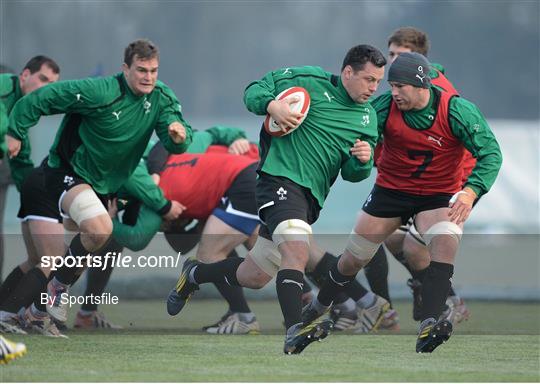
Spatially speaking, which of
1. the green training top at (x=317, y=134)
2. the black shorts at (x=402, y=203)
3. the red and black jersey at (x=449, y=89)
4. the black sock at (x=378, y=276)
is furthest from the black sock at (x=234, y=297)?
the red and black jersey at (x=449, y=89)

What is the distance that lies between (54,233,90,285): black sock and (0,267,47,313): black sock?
30 centimetres

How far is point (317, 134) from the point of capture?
8297 mm

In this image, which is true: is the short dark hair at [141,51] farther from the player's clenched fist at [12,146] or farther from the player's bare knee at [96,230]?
the player's bare knee at [96,230]

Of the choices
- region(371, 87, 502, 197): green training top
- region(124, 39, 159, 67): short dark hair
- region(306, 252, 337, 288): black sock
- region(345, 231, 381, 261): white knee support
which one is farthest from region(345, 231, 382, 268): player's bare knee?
region(124, 39, 159, 67): short dark hair

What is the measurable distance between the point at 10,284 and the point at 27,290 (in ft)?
1.49

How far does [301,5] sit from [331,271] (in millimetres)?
6543

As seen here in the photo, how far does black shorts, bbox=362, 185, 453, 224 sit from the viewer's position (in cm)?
876

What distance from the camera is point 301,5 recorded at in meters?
14.9

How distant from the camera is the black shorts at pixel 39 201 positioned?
9.75 metres

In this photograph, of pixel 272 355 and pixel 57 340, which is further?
pixel 57 340

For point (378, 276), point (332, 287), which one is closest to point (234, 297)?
point (378, 276)

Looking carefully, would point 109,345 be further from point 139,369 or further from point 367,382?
point 367,382

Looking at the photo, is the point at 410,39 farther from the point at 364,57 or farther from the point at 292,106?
the point at 292,106

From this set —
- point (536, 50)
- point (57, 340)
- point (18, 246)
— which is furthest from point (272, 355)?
point (536, 50)
